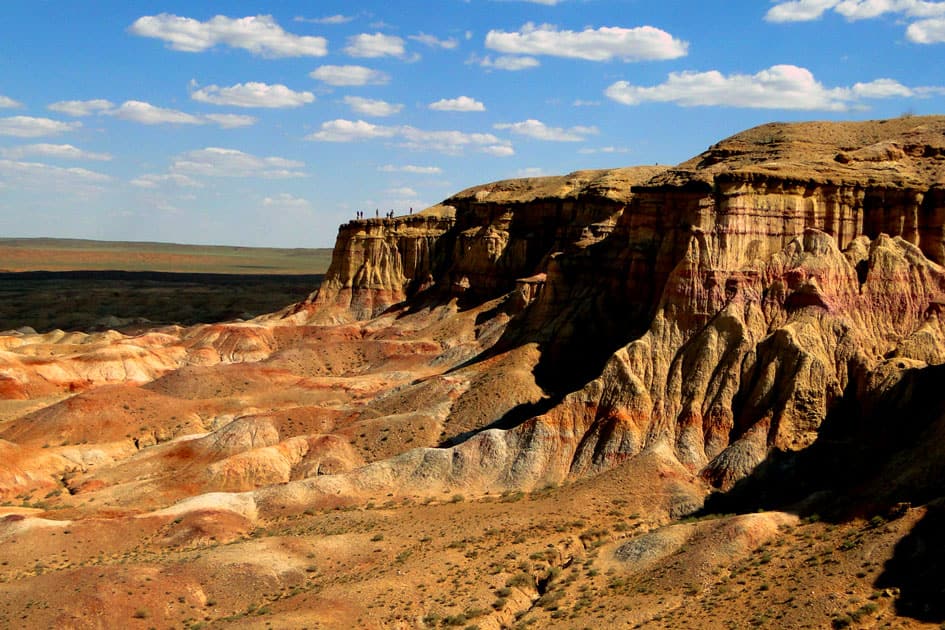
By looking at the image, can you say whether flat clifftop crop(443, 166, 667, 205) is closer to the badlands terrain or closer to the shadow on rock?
the badlands terrain

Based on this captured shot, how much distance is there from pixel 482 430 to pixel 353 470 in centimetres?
841

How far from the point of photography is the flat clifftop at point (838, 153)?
180 feet

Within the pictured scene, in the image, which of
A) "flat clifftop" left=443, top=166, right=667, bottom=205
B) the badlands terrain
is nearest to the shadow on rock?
the badlands terrain

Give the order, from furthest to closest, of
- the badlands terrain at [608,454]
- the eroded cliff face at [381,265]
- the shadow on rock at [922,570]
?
the eroded cliff face at [381,265]
the badlands terrain at [608,454]
the shadow on rock at [922,570]

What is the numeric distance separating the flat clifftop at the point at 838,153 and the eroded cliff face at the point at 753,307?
123mm

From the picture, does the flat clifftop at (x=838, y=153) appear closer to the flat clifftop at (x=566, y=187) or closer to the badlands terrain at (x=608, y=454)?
the badlands terrain at (x=608, y=454)

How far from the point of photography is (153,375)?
92.2 meters

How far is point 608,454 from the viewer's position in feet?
162

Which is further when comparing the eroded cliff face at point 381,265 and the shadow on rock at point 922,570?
the eroded cliff face at point 381,265

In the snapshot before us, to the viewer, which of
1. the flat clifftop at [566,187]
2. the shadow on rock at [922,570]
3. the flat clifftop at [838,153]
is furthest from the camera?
the flat clifftop at [566,187]

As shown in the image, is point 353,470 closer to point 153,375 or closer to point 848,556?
point 848,556

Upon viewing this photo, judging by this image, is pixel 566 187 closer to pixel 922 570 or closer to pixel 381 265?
pixel 381 265

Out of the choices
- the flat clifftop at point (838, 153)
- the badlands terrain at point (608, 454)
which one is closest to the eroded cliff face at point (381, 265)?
the badlands terrain at point (608, 454)

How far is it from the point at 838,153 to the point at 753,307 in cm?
1298
